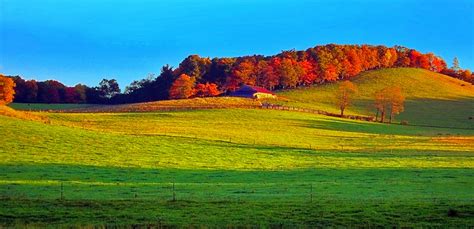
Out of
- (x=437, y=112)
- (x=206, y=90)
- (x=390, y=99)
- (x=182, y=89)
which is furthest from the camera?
(x=206, y=90)

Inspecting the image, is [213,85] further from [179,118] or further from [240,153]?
→ [240,153]

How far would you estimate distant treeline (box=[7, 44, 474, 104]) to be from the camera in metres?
156

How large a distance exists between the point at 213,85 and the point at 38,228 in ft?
461

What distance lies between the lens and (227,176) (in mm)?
37906

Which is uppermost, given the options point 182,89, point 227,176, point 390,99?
point 182,89

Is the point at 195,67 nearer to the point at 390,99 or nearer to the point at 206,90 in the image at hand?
the point at 206,90

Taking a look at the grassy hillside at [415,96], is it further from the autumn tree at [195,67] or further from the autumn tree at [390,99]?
the autumn tree at [195,67]

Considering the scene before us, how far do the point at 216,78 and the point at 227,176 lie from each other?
5225 inches

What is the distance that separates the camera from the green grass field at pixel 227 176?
20.7 meters

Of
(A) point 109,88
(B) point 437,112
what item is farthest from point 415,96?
(A) point 109,88

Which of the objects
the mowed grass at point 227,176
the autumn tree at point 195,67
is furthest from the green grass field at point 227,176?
the autumn tree at point 195,67

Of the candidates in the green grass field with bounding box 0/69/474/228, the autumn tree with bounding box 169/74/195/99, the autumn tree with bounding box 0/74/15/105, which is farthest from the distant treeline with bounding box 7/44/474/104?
the green grass field with bounding box 0/69/474/228

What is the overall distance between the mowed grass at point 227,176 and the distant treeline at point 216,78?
81.5 m

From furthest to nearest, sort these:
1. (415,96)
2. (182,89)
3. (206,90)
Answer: (206,90)
(415,96)
(182,89)
